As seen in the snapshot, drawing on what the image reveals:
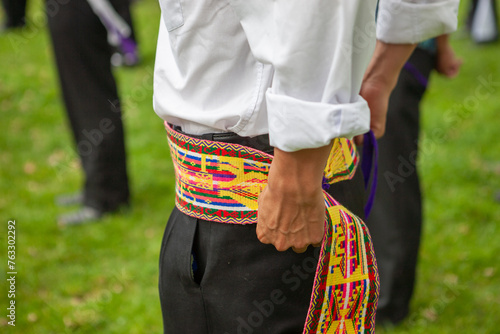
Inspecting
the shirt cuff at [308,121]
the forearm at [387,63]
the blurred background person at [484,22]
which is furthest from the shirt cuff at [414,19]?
the blurred background person at [484,22]

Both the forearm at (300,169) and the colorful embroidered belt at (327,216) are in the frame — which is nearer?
the forearm at (300,169)

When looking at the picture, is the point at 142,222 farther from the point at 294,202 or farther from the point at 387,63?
the point at 294,202

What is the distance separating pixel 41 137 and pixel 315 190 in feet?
13.3

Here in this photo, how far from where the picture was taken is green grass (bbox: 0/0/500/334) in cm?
253

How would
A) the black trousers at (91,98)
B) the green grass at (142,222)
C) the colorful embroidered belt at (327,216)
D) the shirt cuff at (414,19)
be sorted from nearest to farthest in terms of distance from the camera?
the colorful embroidered belt at (327,216), the shirt cuff at (414,19), the green grass at (142,222), the black trousers at (91,98)

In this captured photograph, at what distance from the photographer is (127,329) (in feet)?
8.09

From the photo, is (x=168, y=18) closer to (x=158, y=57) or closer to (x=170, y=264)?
(x=158, y=57)

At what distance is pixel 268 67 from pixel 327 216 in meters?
0.31

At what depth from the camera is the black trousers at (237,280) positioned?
1.10m

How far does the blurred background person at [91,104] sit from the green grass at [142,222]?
0.15 metres

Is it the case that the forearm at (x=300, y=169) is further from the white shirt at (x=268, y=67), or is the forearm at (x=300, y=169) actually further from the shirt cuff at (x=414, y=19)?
the shirt cuff at (x=414, y=19)

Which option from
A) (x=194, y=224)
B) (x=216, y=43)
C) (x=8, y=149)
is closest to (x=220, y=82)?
(x=216, y=43)

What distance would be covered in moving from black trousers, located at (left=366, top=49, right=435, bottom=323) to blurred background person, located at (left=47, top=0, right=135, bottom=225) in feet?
5.57

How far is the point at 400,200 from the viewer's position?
2191 millimetres
